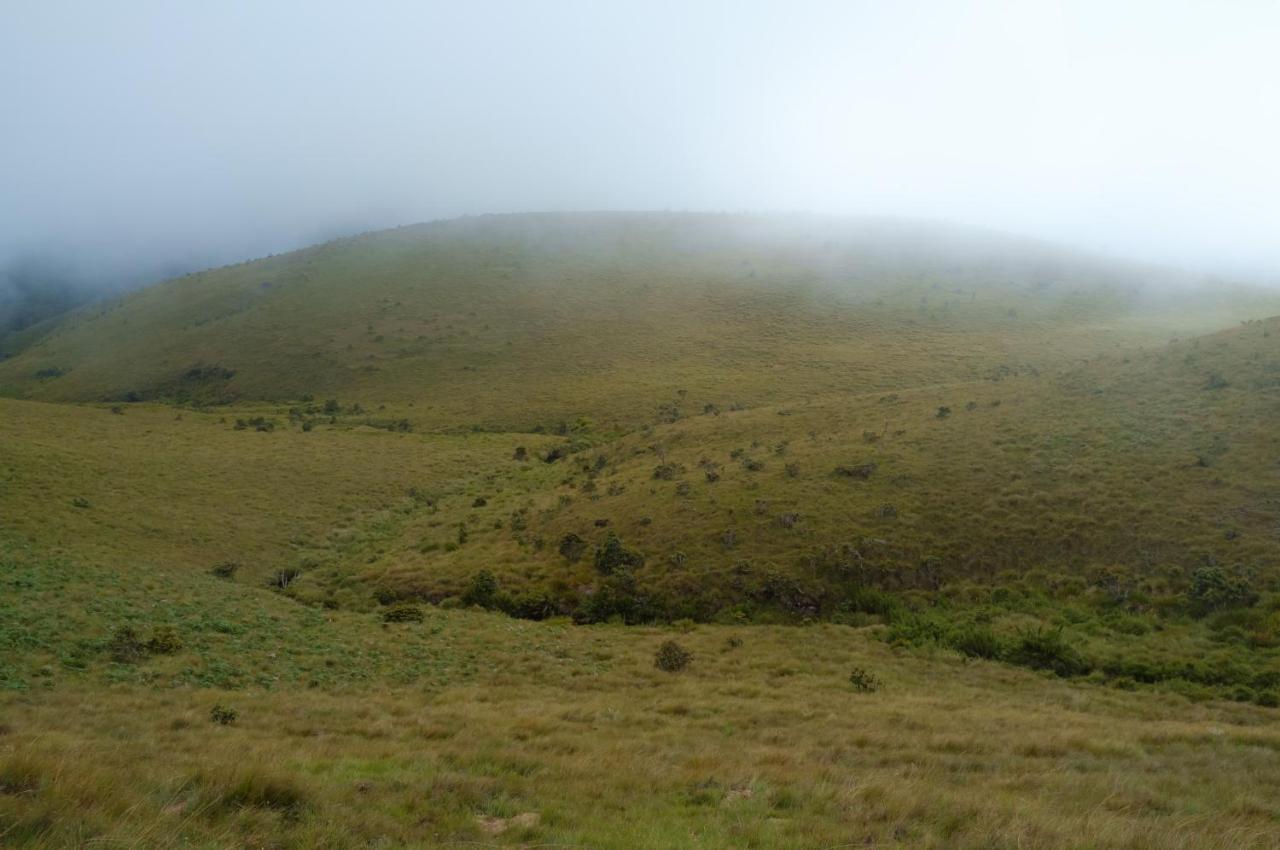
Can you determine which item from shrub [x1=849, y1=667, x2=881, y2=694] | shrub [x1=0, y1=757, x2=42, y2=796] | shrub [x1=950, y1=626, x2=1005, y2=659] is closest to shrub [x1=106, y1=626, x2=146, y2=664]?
shrub [x1=0, y1=757, x2=42, y2=796]

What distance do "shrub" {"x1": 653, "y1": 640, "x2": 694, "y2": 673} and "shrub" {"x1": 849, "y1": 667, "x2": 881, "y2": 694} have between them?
433cm

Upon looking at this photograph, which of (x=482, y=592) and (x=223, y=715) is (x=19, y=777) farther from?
(x=482, y=592)

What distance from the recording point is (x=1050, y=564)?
68.8ft

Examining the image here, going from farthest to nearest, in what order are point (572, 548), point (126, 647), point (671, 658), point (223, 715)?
point (572, 548) < point (671, 658) < point (126, 647) < point (223, 715)

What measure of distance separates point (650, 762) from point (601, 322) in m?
78.7

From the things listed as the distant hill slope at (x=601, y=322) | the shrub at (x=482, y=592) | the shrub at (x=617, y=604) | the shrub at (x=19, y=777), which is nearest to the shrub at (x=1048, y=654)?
the shrub at (x=617, y=604)

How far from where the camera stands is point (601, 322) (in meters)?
86.2

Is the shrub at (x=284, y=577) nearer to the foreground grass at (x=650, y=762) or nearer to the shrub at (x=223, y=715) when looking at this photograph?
the foreground grass at (x=650, y=762)

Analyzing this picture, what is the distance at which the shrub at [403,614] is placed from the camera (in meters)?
21.5

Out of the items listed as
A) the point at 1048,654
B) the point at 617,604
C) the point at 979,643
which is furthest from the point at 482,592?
the point at 1048,654

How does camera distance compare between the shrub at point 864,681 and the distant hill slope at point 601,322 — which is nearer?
the shrub at point 864,681

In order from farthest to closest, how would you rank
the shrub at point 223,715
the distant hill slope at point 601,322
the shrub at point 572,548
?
the distant hill slope at point 601,322 → the shrub at point 572,548 → the shrub at point 223,715

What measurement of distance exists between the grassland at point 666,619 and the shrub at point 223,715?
147 millimetres

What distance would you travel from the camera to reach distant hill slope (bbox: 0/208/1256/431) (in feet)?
221
